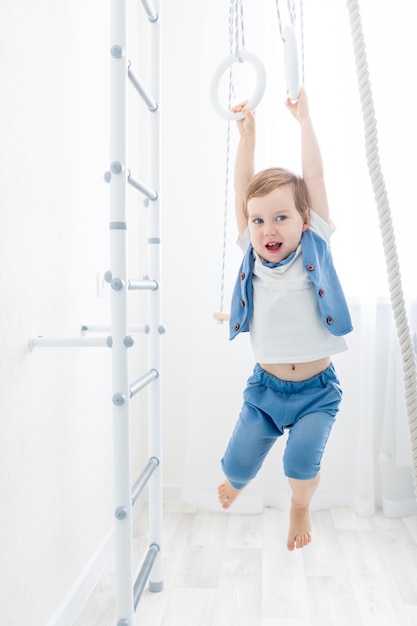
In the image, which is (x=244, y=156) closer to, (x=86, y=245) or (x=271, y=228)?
(x=271, y=228)

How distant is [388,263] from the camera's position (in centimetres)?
119

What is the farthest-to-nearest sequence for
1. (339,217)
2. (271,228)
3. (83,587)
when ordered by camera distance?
(339,217) → (83,587) → (271,228)

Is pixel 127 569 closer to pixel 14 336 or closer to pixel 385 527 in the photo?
pixel 14 336

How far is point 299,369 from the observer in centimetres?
163

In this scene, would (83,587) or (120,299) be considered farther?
(83,587)

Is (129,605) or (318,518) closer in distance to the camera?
(129,605)

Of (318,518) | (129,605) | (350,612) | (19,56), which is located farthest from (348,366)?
(19,56)

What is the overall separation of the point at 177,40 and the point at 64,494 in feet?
6.74

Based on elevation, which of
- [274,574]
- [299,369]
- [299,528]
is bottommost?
[274,574]

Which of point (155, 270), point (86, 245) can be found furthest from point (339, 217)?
point (86, 245)

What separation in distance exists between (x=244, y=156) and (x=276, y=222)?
22 centimetres

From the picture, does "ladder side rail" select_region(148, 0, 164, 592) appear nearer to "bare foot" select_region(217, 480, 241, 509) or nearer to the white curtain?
"bare foot" select_region(217, 480, 241, 509)

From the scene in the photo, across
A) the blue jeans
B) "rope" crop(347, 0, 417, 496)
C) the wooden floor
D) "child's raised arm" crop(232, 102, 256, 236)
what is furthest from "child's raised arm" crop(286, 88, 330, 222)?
the wooden floor

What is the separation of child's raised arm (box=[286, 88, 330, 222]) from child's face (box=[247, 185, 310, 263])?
0.20ft
